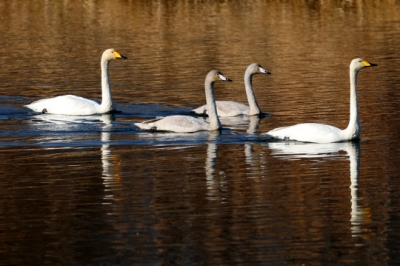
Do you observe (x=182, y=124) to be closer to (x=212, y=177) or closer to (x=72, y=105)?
(x=72, y=105)

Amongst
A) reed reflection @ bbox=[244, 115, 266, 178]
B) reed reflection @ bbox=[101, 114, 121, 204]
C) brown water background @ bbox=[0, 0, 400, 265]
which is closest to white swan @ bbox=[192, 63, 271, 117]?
brown water background @ bbox=[0, 0, 400, 265]

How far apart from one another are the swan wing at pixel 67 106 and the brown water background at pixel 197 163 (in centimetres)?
34

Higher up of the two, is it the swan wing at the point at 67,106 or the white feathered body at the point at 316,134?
the swan wing at the point at 67,106

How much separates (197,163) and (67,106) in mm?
5978

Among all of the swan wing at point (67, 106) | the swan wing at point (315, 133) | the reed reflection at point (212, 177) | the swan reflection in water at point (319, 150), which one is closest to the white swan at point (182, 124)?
the reed reflection at point (212, 177)

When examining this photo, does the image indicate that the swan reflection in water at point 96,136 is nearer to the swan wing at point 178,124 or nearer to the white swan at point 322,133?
the swan wing at point 178,124

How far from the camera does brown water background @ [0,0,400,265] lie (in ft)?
33.1

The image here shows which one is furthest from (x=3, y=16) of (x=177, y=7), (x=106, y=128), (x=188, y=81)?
(x=106, y=128)

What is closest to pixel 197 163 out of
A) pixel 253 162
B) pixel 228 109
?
pixel 253 162

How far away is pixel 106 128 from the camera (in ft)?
59.2

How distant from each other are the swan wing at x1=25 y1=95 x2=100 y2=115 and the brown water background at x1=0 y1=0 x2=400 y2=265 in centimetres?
34

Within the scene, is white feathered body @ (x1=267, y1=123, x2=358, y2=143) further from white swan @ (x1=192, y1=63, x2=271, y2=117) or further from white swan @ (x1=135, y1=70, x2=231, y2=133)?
white swan @ (x1=192, y1=63, x2=271, y2=117)

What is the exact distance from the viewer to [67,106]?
1978 cm

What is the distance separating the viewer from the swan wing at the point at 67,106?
779 inches
